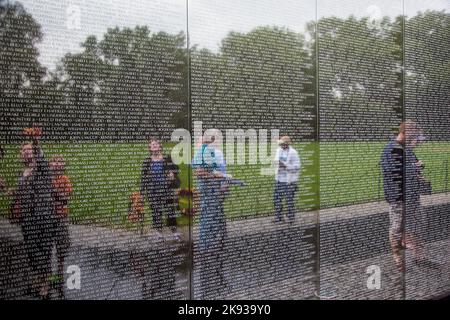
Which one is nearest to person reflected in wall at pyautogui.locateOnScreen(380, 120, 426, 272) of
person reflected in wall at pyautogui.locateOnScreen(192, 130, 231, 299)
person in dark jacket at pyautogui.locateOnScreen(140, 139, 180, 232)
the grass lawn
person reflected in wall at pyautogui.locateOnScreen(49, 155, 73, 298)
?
the grass lawn

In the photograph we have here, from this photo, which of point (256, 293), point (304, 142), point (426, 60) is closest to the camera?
point (256, 293)

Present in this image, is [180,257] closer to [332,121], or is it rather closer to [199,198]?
[199,198]

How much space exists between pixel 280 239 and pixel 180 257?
3.68ft

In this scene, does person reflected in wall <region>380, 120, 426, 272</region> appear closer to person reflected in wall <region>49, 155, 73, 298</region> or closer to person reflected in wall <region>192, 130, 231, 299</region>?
person reflected in wall <region>192, 130, 231, 299</region>

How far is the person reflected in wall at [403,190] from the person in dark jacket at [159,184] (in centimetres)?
264

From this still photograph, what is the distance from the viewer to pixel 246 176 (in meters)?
4.48

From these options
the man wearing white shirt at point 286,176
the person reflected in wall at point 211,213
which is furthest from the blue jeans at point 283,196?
the person reflected in wall at point 211,213

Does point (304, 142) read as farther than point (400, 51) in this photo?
No

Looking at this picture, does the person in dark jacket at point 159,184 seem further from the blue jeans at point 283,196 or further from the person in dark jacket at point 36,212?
the blue jeans at point 283,196

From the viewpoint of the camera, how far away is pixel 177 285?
4055 mm

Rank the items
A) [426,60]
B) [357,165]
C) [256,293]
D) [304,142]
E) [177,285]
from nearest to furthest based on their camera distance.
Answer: [177,285]
[256,293]
[304,142]
[357,165]
[426,60]

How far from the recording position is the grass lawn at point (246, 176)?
11.7 ft
